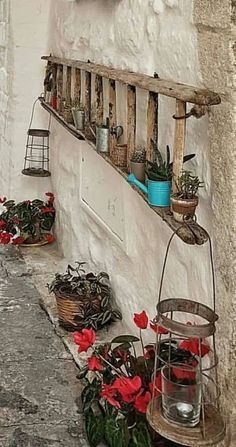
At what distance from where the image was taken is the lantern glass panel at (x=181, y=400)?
151 centimetres

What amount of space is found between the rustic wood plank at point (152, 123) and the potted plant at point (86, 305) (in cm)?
87

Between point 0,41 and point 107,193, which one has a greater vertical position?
point 0,41

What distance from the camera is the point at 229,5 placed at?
4.75 ft

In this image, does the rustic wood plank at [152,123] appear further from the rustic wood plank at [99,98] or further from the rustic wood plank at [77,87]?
the rustic wood plank at [77,87]

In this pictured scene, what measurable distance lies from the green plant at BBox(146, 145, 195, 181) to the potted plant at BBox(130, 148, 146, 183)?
0.26 ft

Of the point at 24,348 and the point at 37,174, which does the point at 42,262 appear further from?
the point at 24,348

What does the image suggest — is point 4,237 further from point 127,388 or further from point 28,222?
point 127,388

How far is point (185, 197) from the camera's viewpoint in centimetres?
162

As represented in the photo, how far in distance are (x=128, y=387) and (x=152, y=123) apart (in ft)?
2.60

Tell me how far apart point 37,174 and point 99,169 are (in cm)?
101

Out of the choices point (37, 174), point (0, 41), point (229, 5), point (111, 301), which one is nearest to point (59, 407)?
point (111, 301)

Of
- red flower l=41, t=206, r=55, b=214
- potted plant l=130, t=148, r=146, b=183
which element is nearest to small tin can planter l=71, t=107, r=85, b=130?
potted plant l=130, t=148, r=146, b=183

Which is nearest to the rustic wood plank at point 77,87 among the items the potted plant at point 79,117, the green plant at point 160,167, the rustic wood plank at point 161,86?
the potted plant at point 79,117

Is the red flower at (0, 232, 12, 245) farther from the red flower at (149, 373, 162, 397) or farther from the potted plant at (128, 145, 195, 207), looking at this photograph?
the red flower at (149, 373, 162, 397)
